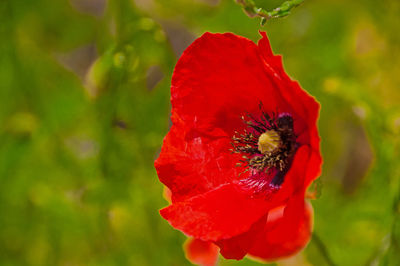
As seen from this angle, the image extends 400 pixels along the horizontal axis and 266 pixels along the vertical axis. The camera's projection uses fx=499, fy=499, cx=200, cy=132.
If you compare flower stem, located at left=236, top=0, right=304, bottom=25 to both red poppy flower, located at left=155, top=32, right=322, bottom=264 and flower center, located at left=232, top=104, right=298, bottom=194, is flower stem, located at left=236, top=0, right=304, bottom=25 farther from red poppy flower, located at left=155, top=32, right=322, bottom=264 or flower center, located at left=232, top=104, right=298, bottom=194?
flower center, located at left=232, top=104, right=298, bottom=194

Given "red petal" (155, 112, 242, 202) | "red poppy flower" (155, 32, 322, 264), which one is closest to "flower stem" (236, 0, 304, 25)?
"red poppy flower" (155, 32, 322, 264)

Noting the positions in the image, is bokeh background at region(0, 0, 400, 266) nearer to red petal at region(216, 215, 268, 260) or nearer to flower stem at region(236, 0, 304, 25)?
red petal at region(216, 215, 268, 260)

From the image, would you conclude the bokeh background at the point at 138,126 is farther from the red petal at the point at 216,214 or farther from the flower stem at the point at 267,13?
the flower stem at the point at 267,13

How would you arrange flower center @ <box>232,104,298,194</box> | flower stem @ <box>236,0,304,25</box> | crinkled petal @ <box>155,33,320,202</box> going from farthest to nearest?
flower center @ <box>232,104,298,194</box> < crinkled petal @ <box>155,33,320,202</box> < flower stem @ <box>236,0,304,25</box>

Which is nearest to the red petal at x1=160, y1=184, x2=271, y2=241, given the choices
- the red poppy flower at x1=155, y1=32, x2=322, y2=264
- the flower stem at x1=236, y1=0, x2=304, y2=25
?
the red poppy flower at x1=155, y1=32, x2=322, y2=264


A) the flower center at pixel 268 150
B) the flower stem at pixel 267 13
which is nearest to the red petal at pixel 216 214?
the flower center at pixel 268 150

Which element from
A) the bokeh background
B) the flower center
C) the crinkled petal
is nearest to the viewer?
the crinkled petal

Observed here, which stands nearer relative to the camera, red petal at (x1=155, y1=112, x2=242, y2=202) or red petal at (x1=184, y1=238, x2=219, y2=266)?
red petal at (x1=155, y1=112, x2=242, y2=202)

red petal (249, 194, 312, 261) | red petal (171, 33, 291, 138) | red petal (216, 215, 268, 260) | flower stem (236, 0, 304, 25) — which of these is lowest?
red petal (249, 194, 312, 261)

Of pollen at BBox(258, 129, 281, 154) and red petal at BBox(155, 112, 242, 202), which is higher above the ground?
red petal at BBox(155, 112, 242, 202)
